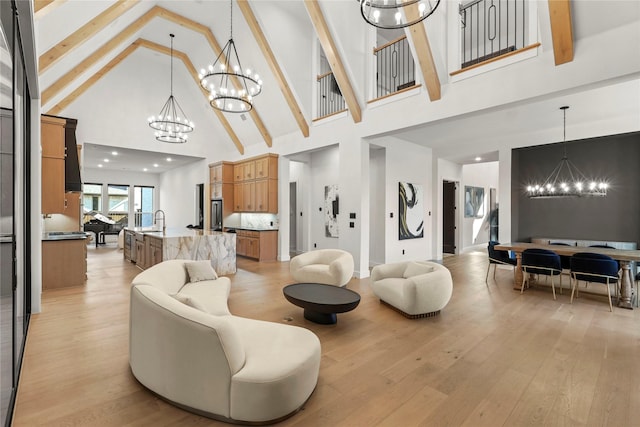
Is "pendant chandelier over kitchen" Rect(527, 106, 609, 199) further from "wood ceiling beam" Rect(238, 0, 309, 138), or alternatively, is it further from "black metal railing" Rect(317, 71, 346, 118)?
"wood ceiling beam" Rect(238, 0, 309, 138)

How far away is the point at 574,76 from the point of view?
148 inches

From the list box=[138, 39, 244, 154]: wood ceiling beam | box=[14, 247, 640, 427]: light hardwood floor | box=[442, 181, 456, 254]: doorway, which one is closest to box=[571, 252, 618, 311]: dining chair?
box=[14, 247, 640, 427]: light hardwood floor

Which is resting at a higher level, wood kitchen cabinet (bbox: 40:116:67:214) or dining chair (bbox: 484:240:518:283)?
wood kitchen cabinet (bbox: 40:116:67:214)

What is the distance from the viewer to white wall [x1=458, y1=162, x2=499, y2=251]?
10352 millimetres

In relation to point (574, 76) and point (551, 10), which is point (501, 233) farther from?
point (551, 10)

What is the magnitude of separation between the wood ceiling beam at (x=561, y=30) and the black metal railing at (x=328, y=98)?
433 cm

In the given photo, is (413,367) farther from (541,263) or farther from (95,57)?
(95,57)

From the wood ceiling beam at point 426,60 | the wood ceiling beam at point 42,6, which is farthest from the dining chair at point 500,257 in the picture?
the wood ceiling beam at point 42,6

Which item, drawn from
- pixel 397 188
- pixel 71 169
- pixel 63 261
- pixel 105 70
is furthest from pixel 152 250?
pixel 397 188

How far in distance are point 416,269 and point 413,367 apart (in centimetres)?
187

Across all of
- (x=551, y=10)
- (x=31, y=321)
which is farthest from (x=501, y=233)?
(x=31, y=321)

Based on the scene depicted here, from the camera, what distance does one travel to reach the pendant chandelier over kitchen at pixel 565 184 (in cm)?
603

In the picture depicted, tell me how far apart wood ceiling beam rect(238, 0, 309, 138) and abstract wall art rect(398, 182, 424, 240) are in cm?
286

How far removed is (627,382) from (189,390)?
332 centimetres
